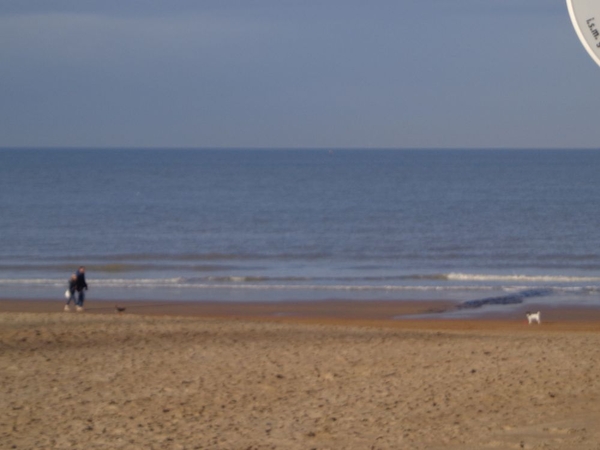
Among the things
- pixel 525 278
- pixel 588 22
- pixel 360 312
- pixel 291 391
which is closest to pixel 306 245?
pixel 525 278

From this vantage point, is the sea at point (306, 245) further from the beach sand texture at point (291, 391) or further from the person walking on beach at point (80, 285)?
the beach sand texture at point (291, 391)

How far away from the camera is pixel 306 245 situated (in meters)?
36.4

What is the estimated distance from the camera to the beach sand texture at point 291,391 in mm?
7395

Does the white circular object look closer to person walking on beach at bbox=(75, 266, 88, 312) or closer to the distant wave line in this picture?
person walking on beach at bbox=(75, 266, 88, 312)

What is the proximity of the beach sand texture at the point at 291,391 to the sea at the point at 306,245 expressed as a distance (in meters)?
10.0

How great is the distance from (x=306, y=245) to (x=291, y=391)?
27.1 metres

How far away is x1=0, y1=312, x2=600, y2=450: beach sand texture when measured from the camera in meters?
7.39

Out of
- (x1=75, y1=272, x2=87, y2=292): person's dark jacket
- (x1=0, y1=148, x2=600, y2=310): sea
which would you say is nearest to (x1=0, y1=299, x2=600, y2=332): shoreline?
(x1=75, y1=272, x2=87, y2=292): person's dark jacket

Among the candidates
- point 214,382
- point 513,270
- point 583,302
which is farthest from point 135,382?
point 513,270

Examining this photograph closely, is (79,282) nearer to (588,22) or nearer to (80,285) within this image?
(80,285)

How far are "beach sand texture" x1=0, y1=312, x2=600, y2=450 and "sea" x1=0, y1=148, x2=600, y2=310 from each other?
32.8ft

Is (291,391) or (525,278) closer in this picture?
(291,391)

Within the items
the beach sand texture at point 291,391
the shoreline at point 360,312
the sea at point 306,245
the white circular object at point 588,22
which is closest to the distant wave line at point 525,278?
the sea at point 306,245

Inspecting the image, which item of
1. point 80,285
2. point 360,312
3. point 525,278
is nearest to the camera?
point 80,285
